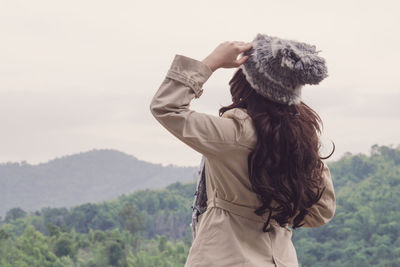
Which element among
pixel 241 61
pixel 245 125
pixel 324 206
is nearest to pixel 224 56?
pixel 241 61

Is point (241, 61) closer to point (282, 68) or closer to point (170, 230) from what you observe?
point (282, 68)

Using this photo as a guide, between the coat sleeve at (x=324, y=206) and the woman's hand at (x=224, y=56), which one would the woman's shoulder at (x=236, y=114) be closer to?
the woman's hand at (x=224, y=56)

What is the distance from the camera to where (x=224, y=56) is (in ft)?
4.51

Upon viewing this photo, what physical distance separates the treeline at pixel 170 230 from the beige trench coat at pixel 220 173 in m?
27.4

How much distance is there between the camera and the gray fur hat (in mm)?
1378

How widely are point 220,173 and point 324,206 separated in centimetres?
30

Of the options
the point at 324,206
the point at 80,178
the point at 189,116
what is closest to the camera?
the point at 189,116

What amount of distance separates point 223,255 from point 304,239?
1372 inches

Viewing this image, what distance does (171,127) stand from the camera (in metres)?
1.31

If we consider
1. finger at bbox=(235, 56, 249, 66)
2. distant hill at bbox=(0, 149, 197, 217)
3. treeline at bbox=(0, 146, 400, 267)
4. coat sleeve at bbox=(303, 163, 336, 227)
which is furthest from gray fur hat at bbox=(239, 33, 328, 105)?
distant hill at bbox=(0, 149, 197, 217)

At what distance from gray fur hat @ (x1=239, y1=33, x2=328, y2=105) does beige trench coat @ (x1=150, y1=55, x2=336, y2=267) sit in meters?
0.08

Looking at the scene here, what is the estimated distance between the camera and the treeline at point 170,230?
30.5 meters

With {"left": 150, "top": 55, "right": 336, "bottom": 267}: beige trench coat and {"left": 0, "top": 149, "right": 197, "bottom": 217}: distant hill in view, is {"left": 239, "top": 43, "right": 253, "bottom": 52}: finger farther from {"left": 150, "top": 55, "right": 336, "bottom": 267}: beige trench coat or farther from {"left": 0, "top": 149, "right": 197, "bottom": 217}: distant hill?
{"left": 0, "top": 149, "right": 197, "bottom": 217}: distant hill

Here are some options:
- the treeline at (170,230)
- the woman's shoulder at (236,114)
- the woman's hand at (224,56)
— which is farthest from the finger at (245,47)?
the treeline at (170,230)
